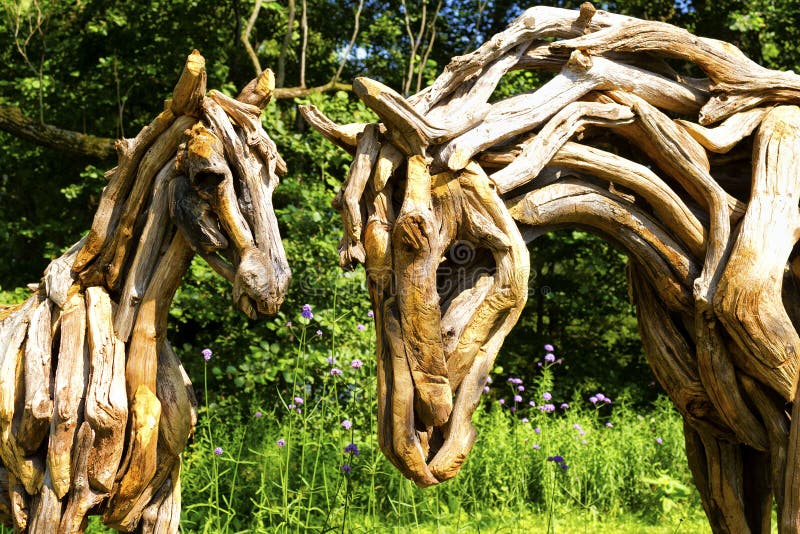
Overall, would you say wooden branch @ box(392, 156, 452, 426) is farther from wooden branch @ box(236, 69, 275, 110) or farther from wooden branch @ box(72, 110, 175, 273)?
wooden branch @ box(72, 110, 175, 273)

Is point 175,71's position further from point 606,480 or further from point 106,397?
point 106,397

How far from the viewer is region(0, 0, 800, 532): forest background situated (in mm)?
6148

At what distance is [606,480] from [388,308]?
Result: 3657 millimetres


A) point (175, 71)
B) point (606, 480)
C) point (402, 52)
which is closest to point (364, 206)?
point (606, 480)

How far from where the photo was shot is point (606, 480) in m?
5.45

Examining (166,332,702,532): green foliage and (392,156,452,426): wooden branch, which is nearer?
(392,156,452,426): wooden branch

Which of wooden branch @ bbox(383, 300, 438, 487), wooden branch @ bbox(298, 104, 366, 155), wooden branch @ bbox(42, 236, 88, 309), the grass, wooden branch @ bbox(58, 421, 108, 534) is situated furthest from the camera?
the grass

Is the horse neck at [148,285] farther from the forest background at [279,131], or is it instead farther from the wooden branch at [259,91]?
the forest background at [279,131]

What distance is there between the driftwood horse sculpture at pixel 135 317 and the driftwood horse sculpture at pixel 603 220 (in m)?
0.27

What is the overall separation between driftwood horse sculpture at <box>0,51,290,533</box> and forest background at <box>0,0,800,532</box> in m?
2.82

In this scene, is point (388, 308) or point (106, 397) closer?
point (388, 308)

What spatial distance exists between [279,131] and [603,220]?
4459mm

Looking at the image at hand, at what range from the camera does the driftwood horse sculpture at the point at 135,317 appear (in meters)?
2.40

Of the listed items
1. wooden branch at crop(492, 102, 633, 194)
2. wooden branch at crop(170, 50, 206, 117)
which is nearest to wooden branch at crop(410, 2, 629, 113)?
wooden branch at crop(492, 102, 633, 194)
